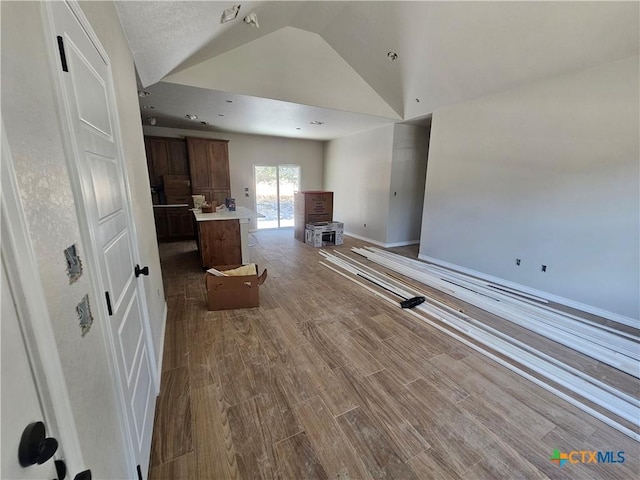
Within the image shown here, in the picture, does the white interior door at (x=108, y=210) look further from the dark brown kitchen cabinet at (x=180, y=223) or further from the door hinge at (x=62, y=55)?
the dark brown kitchen cabinet at (x=180, y=223)

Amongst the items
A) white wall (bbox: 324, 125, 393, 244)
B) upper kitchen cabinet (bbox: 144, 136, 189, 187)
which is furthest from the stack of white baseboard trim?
upper kitchen cabinet (bbox: 144, 136, 189, 187)

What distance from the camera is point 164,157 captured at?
5.86 metres

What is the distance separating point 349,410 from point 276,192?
21.4 feet

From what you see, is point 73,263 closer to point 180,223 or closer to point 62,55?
point 62,55

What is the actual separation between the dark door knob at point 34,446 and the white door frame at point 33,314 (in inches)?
1.9

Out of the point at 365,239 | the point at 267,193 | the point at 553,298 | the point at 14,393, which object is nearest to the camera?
the point at 14,393

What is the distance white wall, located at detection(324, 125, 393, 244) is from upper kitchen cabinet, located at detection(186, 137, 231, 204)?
116 inches

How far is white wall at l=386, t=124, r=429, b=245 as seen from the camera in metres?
5.42

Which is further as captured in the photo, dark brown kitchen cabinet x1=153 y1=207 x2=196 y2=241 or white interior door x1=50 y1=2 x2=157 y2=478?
dark brown kitchen cabinet x1=153 y1=207 x2=196 y2=241

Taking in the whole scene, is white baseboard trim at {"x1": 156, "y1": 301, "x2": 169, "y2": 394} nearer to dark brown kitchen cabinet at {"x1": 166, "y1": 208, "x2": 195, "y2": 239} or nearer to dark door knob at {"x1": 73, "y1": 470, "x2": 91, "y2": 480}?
dark door knob at {"x1": 73, "y1": 470, "x2": 91, "y2": 480}

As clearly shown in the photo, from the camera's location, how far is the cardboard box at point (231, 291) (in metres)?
2.84

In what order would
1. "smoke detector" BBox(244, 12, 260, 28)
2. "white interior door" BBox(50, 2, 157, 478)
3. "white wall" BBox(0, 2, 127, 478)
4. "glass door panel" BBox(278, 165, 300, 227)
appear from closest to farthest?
"white wall" BBox(0, 2, 127, 478)
"white interior door" BBox(50, 2, 157, 478)
"smoke detector" BBox(244, 12, 260, 28)
"glass door panel" BBox(278, 165, 300, 227)

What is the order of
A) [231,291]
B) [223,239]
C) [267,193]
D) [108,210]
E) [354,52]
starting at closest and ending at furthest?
[108,210]
[231,291]
[354,52]
[223,239]
[267,193]

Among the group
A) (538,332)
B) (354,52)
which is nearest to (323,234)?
(354,52)
